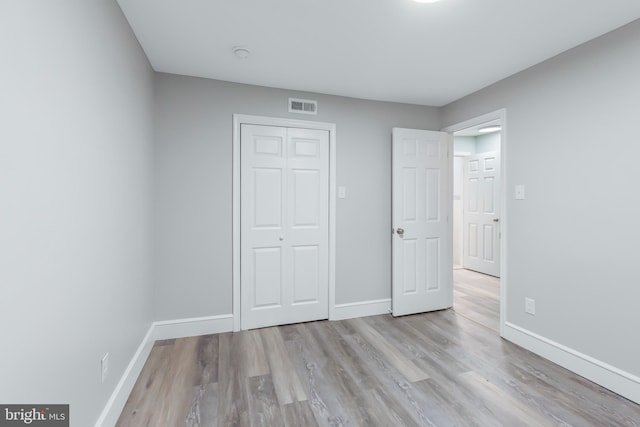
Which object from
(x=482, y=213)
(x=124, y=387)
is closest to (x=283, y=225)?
(x=124, y=387)

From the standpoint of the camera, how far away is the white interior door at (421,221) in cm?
330

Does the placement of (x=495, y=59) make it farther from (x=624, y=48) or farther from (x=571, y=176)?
(x=571, y=176)

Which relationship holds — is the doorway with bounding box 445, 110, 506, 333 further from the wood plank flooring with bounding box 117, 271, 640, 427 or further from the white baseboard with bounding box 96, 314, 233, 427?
the white baseboard with bounding box 96, 314, 233, 427

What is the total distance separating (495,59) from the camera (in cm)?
240

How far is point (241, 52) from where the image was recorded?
89.0 inches

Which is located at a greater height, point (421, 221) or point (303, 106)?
point (303, 106)

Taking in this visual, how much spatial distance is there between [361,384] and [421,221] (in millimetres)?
1928

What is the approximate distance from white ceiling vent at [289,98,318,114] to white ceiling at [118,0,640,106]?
0.19 meters

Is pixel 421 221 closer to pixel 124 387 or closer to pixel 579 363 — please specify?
pixel 579 363

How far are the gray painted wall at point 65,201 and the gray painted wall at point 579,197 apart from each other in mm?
3040

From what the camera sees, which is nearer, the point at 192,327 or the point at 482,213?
the point at 192,327

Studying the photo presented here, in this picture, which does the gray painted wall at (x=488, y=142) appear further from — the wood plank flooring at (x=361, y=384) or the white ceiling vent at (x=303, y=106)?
the white ceiling vent at (x=303, y=106)

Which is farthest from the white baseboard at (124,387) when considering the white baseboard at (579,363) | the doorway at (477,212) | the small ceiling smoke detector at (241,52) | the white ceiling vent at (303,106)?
the doorway at (477,212)

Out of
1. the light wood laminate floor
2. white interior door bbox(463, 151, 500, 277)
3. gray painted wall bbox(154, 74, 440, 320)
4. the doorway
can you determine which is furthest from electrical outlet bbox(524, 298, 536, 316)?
white interior door bbox(463, 151, 500, 277)
